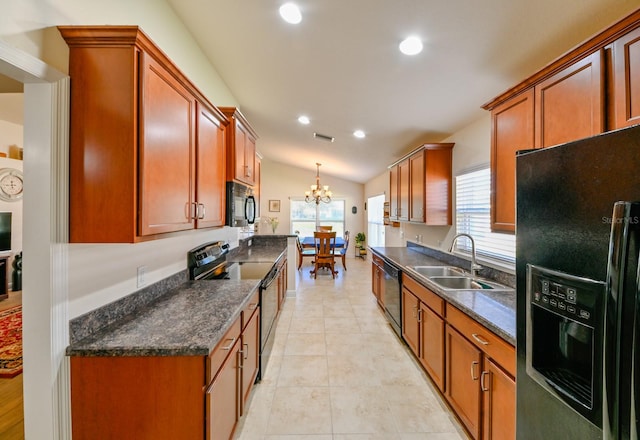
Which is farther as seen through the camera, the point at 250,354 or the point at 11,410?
the point at 250,354

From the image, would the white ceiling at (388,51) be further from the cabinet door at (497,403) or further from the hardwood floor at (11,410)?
the hardwood floor at (11,410)

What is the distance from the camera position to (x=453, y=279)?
245cm

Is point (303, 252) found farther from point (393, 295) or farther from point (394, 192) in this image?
point (393, 295)

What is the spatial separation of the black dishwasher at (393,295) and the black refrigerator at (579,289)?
1.83 m

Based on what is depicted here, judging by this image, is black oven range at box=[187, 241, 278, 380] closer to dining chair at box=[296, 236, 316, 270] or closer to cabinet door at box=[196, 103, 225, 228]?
cabinet door at box=[196, 103, 225, 228]

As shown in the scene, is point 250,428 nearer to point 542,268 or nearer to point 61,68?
point 542,268

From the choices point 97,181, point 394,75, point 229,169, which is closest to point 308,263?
point 229,169

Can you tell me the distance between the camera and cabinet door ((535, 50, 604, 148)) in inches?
43.5

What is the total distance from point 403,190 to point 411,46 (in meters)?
2.23

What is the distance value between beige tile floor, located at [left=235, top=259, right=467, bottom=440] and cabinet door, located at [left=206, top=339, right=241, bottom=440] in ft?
1.27

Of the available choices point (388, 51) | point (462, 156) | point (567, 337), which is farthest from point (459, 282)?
point (388, 51)

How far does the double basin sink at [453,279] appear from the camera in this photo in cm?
209

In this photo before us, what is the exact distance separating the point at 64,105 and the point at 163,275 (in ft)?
3.76

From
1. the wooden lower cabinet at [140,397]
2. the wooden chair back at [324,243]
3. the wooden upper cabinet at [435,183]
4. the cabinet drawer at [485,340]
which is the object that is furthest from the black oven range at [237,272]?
the wooden chair back at [324,243]
